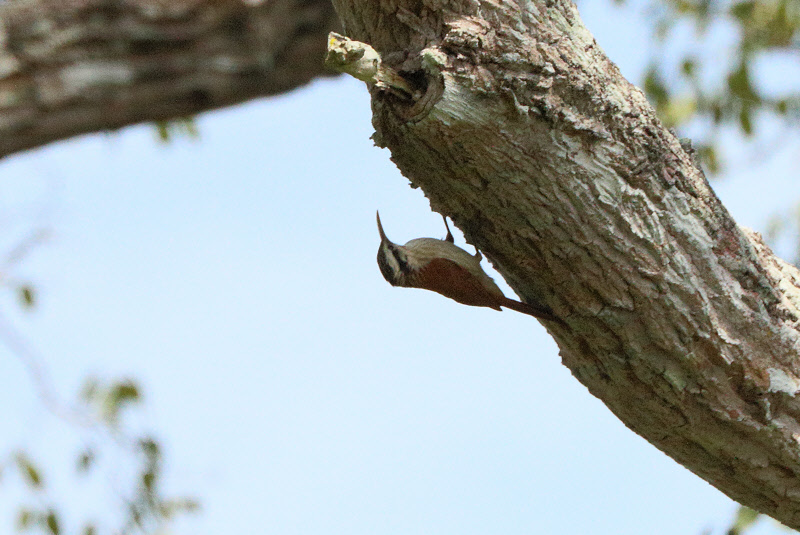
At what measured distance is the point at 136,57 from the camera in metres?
3.49

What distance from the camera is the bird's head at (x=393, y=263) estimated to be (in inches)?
173

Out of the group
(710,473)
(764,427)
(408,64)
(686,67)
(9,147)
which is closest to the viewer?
(408,64)

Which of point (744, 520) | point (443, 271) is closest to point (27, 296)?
point (443, 271)

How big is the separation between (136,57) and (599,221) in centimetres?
Answer: 205

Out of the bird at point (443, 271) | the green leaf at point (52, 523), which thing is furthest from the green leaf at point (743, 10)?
the green leaf at point (52, 523)

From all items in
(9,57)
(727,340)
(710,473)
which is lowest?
(710,473)

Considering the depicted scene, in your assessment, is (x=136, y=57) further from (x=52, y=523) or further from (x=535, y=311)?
(x=52, y=523)

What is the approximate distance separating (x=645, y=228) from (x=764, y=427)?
2.80 feet

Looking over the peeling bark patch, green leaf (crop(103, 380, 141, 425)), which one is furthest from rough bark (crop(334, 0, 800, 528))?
green leaf (crop(103, 380, 141, 425))

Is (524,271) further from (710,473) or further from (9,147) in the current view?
(9,147)

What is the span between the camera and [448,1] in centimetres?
250

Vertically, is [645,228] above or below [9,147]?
below

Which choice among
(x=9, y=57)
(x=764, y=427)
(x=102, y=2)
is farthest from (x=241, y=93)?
(x=764, y=427)

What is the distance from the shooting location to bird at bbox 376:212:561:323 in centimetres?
393
